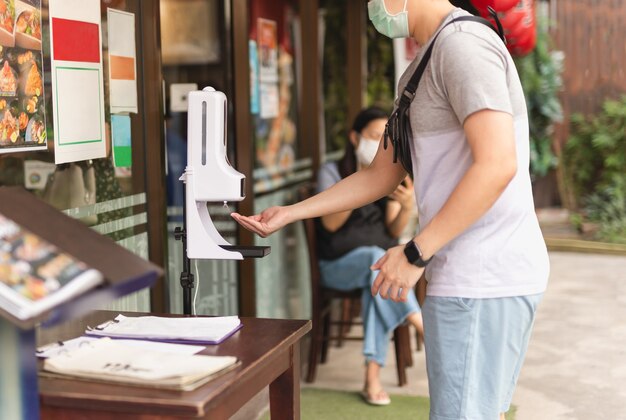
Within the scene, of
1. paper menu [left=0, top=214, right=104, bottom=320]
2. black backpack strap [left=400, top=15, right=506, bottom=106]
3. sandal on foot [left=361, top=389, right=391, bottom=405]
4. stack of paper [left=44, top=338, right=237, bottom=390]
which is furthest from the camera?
sandal on foot [left=361, top=389, right=391, bottom=405]

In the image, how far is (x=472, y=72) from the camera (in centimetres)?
165

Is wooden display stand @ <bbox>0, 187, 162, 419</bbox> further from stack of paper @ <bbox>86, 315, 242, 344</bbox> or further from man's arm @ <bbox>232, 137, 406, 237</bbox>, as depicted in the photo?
man's arm @ <bbox>232, 137, 406, 237</bbox>

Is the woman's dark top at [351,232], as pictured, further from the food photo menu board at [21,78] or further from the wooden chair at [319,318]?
the food photo menu board at [21,78]

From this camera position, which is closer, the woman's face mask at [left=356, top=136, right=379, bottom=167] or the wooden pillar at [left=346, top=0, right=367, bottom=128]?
the woman's face mask at [left=356, top=136, right=379, bottom=167]

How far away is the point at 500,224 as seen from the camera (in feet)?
5.76

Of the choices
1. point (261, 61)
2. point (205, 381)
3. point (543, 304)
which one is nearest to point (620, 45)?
point (543, 304)

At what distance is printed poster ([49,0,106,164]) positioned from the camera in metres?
2.35

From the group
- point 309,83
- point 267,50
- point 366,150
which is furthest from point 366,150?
point 309,83

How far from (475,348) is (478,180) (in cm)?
35

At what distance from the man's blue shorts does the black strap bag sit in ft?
1.04

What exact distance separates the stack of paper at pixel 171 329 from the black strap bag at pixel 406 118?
1.63 ft

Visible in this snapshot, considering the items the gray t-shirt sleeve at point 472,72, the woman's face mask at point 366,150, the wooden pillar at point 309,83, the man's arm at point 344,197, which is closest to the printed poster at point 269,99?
the wooden pillar at point 309,83

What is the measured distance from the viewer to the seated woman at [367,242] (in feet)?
12.3

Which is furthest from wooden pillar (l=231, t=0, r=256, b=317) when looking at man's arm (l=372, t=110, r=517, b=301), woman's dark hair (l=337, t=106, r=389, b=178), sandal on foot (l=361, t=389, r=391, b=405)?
man's arm (l=372, t=110, r=517, b=301)
